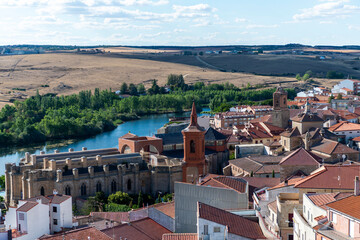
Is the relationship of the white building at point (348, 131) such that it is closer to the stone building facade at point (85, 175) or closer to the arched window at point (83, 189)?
the stone building facade at point (85, 175)

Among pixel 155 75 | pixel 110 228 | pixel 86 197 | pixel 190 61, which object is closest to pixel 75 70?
pixel 155 75

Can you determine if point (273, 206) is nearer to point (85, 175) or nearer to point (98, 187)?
point (85, 175)

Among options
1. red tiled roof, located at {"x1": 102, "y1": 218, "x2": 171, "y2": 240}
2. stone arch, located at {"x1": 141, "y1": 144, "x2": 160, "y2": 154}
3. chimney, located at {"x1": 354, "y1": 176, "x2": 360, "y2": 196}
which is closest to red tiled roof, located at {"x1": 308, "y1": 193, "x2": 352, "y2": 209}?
chimney, located at {"x1": 354, "y1": 176, "x2": 360, "y2": 196}

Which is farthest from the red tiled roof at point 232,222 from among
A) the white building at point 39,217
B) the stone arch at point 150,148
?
the stone arch at point 150,148

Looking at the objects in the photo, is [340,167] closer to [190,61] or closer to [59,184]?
[59,184]

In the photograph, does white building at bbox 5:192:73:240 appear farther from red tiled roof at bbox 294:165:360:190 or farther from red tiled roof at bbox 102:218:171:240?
red tiled roof at bbox 294:165:360:190

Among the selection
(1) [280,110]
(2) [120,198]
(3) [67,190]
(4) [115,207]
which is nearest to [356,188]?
(4) [115,207]
